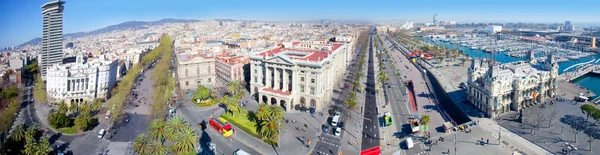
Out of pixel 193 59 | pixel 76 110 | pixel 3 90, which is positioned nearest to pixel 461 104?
pixel 193 59

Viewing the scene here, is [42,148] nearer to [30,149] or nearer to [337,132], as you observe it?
[30,149]

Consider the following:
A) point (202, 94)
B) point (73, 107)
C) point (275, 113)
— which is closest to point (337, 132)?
point (275, 113)

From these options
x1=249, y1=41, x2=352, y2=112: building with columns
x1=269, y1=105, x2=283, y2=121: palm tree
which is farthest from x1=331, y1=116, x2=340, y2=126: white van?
x1=269, y1=105, x2=283, y2=121: palm tree

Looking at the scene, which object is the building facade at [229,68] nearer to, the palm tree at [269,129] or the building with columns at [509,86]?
the palm tree at [269,129]

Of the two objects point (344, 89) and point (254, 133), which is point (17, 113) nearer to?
point (254, 133)

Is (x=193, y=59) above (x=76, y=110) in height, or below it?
above

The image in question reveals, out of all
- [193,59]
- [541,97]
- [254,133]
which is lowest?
[254,133]
